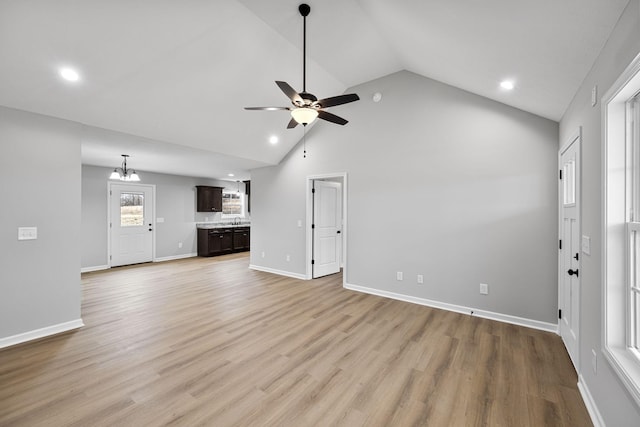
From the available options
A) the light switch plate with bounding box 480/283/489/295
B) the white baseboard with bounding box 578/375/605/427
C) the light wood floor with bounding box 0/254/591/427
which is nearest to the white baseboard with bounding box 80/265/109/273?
the light wood floor with bounding box 0/254/591/427

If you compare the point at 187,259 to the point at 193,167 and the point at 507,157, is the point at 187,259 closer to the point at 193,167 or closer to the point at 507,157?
the point at 193,167

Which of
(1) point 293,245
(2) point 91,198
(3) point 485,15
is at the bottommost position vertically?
(1) point 293,245

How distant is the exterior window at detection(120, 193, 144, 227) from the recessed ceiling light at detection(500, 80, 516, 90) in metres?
7.97

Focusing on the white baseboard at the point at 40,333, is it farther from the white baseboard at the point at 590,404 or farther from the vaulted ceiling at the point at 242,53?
the white baseboard at the point at 590,404

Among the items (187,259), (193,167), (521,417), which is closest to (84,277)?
(187,259)

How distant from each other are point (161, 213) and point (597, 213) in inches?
332

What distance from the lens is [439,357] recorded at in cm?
252

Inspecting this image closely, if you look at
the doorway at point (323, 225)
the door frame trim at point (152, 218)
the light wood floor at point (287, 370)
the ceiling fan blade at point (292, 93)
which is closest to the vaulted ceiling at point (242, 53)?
the ceiling fan blade at point (292, 93)

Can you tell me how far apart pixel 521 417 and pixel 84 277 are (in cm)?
729

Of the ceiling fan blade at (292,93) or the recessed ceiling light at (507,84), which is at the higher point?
the recessed ceiling light at (507,84)

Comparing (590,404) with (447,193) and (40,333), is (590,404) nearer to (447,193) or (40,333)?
(447,193)

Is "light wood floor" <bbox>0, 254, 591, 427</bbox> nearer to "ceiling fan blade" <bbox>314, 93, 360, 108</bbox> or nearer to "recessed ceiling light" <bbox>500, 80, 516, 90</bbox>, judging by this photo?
"ceiling fan blade" <bbox>314, 93, 360, 108</bbox>

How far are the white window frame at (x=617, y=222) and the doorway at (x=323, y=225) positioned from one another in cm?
352

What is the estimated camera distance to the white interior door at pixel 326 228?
17.7 ft
